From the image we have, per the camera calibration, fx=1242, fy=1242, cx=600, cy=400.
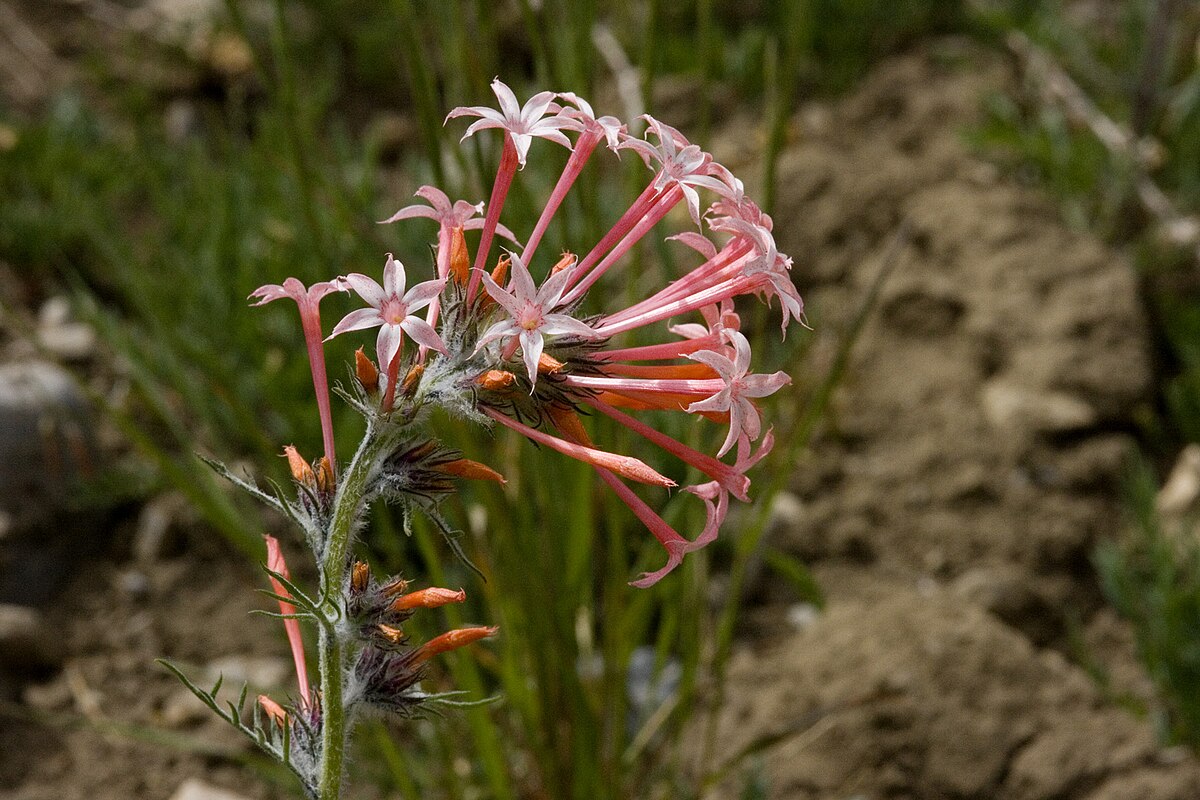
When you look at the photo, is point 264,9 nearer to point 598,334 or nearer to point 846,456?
point 846,456

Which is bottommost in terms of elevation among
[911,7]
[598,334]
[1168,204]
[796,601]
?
[796,601]

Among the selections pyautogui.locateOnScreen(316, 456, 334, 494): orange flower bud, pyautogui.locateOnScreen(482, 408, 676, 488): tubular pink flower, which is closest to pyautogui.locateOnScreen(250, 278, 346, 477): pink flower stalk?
pyautogui.locateOnScreen(316, 456, 334, 494): orange flower bud

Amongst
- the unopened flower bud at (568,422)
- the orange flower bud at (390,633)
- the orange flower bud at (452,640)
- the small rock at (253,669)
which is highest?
the unopened flower bud at (568,422)

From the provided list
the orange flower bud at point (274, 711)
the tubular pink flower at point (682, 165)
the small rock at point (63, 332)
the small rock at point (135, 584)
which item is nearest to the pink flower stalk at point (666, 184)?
the tubular pink flower at point (682, 165)

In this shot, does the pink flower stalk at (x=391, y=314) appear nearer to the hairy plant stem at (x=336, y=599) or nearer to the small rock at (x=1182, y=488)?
the hairy plant stem at (x=336, y=599)

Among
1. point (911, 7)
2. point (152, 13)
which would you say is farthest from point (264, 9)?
point (911, 7)

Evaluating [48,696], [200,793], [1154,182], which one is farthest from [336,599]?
[1154,182]

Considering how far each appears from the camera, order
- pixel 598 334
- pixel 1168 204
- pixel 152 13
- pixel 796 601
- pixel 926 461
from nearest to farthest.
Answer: pixel 598 334 → pixel 796 601 → pixel 926 461 → pixel 1168 204 → pixel 152 13

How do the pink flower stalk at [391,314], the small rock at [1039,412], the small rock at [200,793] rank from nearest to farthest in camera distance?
1. the pink flower stalk at [391,314]
2. the small rock at [200,793]
3. the small rock at [1039,412]
